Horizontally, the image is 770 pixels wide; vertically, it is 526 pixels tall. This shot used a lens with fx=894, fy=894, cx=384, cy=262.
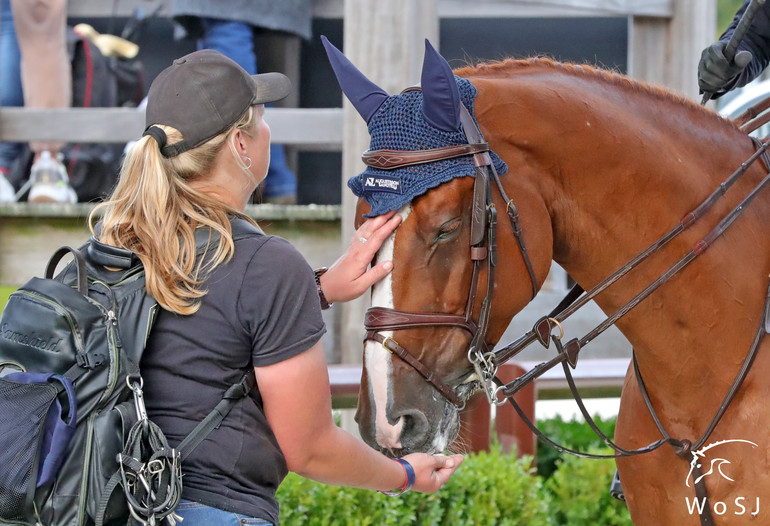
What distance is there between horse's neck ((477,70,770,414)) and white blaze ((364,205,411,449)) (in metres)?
0.36

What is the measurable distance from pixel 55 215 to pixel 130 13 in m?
1.85

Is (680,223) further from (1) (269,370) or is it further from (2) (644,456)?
(1) (269,370)

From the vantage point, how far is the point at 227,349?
1.76 metres

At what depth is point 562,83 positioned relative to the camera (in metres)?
2.20

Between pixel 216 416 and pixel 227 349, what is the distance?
0.14m

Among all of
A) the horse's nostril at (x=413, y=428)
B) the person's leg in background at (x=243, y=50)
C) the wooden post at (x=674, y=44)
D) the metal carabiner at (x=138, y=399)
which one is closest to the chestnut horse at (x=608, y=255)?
the horse's nostril at (x=413, y=428)

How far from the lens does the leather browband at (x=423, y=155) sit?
2.00 meters

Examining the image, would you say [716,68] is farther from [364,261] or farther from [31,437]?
[31,437]

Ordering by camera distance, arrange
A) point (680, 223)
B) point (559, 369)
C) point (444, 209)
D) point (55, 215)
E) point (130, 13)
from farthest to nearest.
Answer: point (130, 13), point (55, 215), point (559, 369), point (680, 223), point (444, 209)

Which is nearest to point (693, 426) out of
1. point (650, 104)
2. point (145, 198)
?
point (650, 104)

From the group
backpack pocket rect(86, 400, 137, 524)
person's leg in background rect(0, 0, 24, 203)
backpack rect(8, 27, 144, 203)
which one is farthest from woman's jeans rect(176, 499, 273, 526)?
backpack rect(8, 27, 144, 203)

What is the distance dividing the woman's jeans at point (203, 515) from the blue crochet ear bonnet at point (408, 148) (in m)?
0.72

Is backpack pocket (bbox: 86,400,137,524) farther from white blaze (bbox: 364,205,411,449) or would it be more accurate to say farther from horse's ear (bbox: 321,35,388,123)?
horse's ear (bbox: 321,35,388,123)

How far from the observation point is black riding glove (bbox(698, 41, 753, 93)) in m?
2.48
